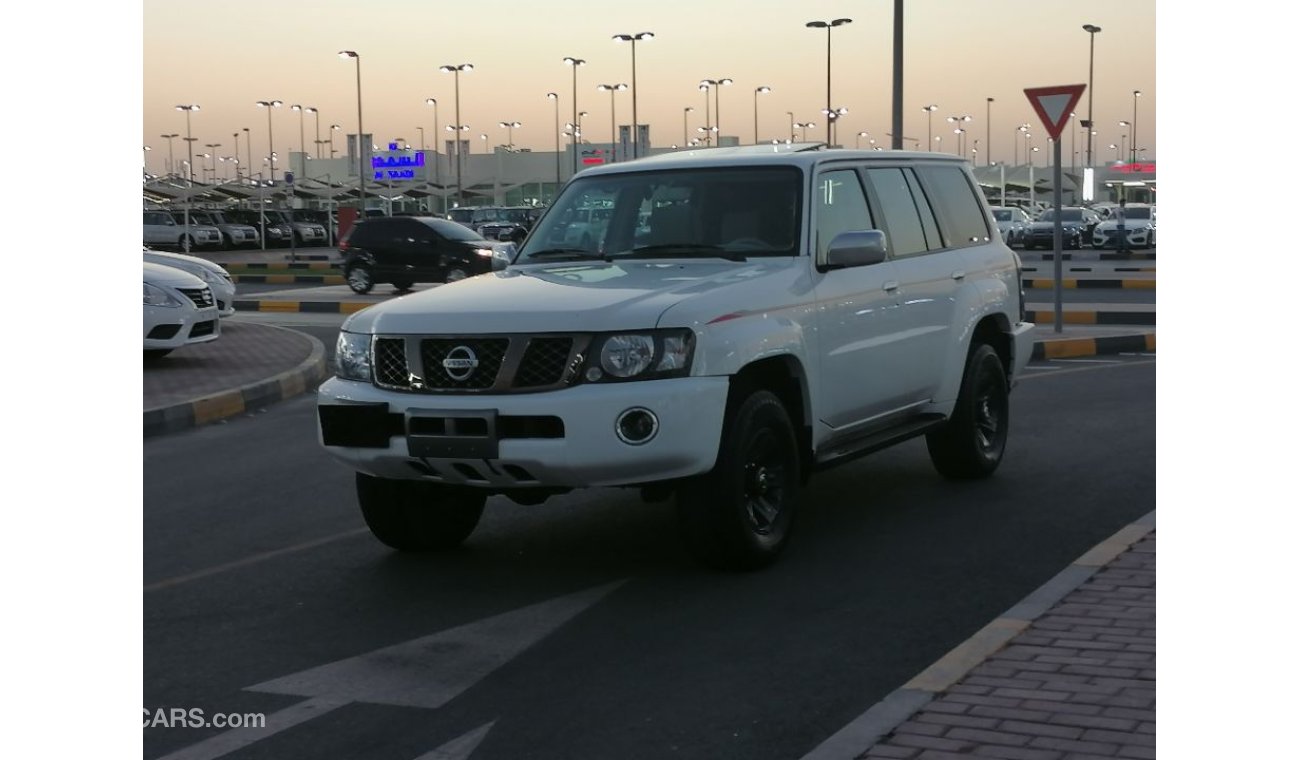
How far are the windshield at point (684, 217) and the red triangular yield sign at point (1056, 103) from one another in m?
10.0

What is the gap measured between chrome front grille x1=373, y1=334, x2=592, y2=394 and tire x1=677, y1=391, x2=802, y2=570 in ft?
2.34

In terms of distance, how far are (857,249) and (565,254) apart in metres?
1.42

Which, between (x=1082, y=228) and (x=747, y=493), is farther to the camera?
(x=1082, y=228)

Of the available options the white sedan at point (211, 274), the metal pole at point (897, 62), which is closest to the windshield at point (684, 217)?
the white sedan at point (211, 274)

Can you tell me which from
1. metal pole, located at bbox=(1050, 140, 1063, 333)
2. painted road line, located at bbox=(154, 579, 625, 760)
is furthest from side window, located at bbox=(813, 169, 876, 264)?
metal pole, located at bbox=(1050, 140, 1063, 333)

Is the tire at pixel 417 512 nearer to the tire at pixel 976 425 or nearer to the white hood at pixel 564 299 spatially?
the white hood at pixel 564 299

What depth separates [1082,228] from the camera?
51.8 m

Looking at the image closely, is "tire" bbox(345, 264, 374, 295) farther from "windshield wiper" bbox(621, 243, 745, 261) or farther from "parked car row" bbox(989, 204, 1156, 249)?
"windshield wiper" bbox(621, 243, 745, 261)

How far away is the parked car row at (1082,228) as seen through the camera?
46.7m

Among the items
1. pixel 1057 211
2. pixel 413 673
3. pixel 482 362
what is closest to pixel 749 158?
pixel 482 362

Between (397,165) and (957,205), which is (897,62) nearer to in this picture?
(957,205)
